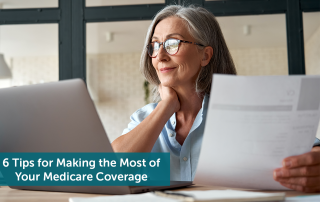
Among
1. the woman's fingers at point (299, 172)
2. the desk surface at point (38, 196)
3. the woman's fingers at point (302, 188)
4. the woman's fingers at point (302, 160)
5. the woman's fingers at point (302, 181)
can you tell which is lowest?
the desk surface at point (38, 196)

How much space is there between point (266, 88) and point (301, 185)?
268mm

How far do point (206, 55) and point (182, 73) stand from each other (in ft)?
0.56

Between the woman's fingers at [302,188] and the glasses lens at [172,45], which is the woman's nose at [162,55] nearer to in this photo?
the glasses lens at [172,45]

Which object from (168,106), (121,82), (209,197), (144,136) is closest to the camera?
(209,197)

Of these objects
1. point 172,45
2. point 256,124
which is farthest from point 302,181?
point 172,45

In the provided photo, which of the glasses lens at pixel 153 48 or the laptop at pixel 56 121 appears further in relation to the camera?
the glasses lens at pixel 153 48

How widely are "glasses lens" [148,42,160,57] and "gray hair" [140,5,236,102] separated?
0.24ft

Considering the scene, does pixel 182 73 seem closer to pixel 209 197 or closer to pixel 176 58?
pixel 176 58

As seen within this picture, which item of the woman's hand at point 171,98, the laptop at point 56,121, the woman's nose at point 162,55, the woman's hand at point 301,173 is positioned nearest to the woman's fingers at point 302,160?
the woman's hand at point 301,173

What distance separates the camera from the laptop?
64 cm

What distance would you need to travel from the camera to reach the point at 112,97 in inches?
234

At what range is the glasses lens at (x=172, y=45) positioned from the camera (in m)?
1.28

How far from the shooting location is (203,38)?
133cm

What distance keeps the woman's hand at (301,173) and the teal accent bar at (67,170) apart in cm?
28
